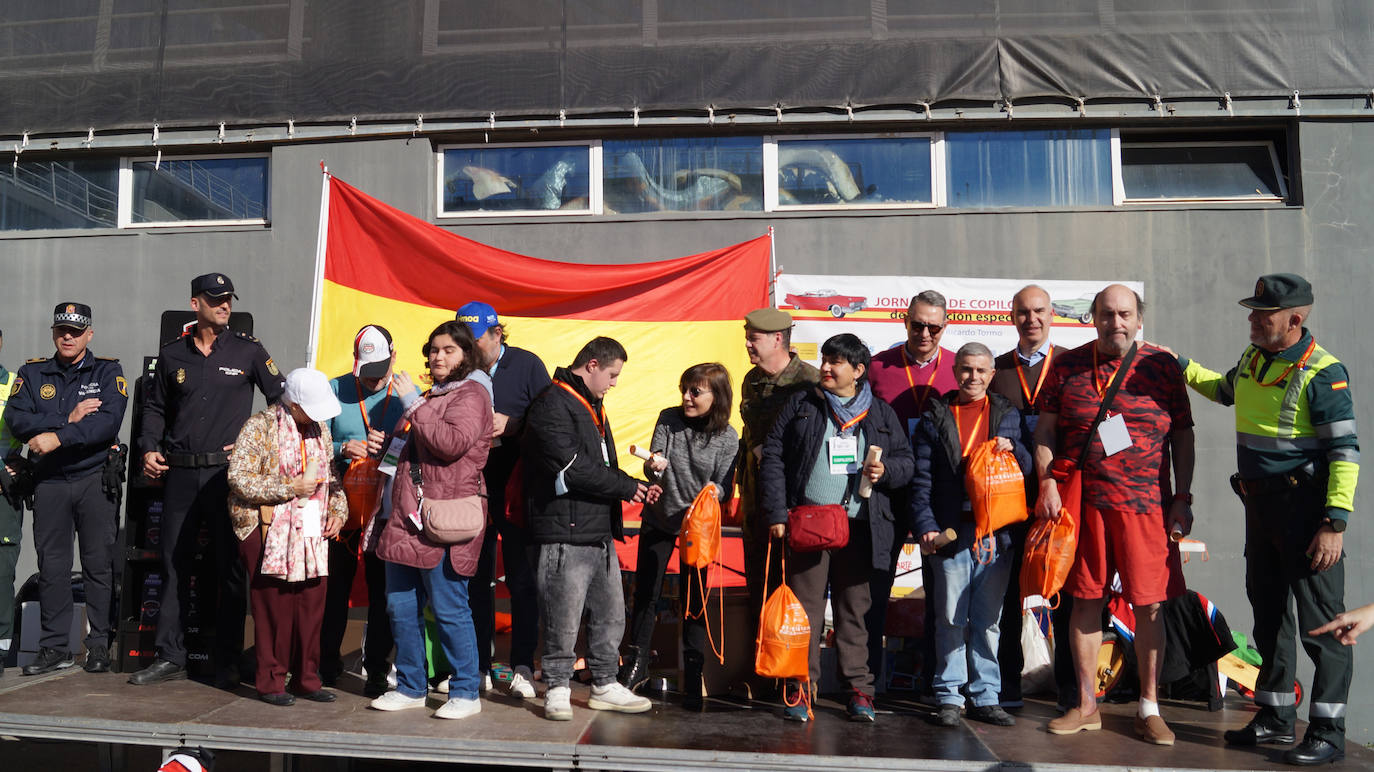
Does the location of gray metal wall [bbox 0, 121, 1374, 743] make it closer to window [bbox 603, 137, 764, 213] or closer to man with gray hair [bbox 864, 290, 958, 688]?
window [bbox 603, 137, 764, 213]

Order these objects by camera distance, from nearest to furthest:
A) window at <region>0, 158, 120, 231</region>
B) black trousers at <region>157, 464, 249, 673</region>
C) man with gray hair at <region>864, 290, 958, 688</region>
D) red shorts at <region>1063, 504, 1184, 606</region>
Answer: red shorts at <region>1063, 504, 1184, 606</region> → man with gray hair at <region>864, 290, 958, 688</region> → black trousers at <region>157, 464, 249, 673</region> → window at <region>0, 158, 120, 231</region>

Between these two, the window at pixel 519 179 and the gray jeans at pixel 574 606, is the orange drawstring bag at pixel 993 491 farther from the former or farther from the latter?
the window at pixel 519 179

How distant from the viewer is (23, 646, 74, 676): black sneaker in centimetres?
496

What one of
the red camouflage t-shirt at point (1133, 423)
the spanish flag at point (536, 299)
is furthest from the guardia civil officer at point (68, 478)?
the red camouflage t-shirt at point (1133, 423)

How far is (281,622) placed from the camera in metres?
4.47

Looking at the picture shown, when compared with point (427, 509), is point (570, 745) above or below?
below

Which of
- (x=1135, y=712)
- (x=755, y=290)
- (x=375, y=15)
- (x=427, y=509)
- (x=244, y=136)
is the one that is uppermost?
(x=375, y=15)

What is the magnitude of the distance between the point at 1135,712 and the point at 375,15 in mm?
6873

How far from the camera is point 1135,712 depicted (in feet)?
14.9

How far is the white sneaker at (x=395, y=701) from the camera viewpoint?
4.29 metres

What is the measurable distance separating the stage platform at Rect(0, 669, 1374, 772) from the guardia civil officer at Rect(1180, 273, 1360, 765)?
0.20 m

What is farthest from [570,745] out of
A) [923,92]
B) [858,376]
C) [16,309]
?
[16,309]

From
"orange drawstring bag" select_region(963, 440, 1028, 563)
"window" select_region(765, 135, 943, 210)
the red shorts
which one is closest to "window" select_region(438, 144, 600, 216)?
"window" select_region(765, 135, 943, 210)

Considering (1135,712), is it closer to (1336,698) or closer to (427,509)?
(1336,698)
